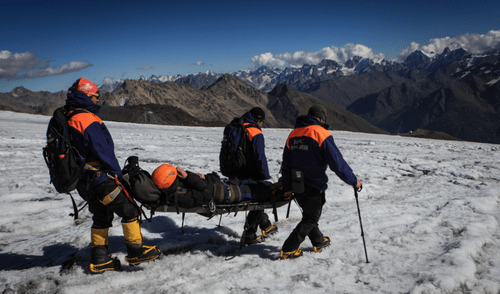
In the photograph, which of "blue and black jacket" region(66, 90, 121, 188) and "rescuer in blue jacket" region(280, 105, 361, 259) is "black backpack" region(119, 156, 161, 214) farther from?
"rescuer in blue jacket" region(280, 105, 361, 259)

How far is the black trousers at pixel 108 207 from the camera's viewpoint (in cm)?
375

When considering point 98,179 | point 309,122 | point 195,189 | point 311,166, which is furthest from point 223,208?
point 309,122

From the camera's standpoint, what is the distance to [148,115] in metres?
62.7

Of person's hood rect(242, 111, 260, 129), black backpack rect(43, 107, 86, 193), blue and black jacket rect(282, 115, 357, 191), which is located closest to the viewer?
black backpack rect(43, 107, 86, 193)

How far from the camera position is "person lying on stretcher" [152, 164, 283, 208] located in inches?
154

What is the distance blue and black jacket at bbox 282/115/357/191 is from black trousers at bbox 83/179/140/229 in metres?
2.70

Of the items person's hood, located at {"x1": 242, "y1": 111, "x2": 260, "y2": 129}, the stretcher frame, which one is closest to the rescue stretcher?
the stretcher frame

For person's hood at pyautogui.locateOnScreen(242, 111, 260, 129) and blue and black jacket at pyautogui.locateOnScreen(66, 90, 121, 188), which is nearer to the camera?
blue and black jacket at pyautogui.locateOnScreen(66, 90, 121, 188)

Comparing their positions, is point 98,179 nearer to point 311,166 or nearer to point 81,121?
point 81,121

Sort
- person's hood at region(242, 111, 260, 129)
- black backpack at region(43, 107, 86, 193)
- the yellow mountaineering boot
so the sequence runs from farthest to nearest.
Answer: person's hood at region(242, 111, 260, 129)
the yellow mountaineering boot
black backpack at region(43, 107, 86, 193)

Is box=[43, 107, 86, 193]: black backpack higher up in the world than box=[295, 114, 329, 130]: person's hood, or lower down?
lower down

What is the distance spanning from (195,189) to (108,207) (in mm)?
1300

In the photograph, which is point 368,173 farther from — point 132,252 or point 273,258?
point 132,252

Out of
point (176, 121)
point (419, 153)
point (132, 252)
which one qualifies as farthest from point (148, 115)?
point (132, 252)
